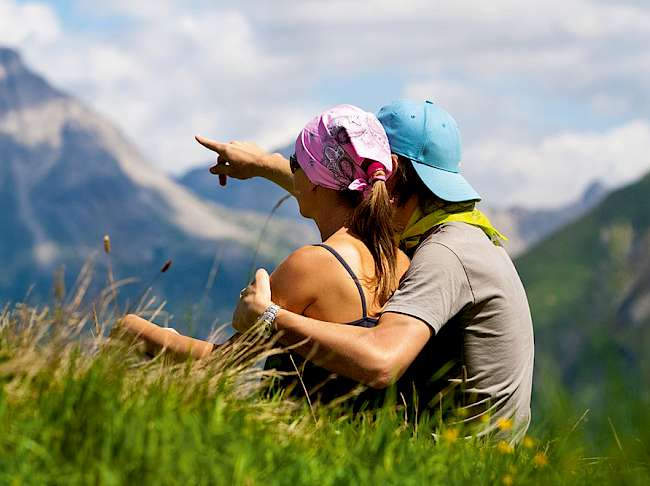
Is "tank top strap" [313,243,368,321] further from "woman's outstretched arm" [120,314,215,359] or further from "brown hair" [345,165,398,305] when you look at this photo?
"woman's outstretched arm" [120,314,215,359]

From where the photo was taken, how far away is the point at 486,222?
6.05 metres

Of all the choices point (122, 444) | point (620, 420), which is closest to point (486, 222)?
point (620, 420)

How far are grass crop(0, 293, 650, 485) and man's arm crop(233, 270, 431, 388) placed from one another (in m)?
0.29

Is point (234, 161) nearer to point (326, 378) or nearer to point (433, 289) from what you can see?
point (326, 378)

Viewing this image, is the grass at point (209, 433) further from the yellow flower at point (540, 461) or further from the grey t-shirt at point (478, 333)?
the grey t-shirt at point (478, 333)

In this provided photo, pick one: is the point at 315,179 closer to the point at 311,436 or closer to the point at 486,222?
the point at 486,222

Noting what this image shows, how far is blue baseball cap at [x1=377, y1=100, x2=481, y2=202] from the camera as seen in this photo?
6.01 metres

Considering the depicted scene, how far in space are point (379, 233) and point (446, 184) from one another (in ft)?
2.04

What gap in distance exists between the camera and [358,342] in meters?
4.86

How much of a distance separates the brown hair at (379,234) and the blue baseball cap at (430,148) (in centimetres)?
44

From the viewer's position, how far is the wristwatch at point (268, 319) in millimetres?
5035

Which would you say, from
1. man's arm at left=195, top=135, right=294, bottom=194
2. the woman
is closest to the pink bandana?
the woman

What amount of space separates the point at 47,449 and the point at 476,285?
2821mm

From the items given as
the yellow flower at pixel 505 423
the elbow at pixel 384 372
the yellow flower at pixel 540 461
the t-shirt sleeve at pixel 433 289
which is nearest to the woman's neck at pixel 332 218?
the t-shirt sleeve at pixel 433 289
